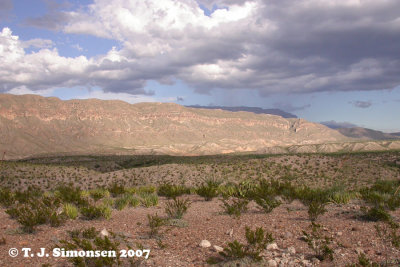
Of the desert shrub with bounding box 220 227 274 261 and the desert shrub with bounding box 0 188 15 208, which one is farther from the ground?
the desert shrub with bounding box 220 227 274 261

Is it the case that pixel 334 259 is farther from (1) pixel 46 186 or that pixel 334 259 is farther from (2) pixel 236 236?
(1) pixel 46 186

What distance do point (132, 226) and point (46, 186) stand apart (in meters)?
24.6

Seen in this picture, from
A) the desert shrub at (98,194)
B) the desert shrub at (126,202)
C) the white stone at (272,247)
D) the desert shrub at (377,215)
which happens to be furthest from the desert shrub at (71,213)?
the desert shrub at (377,215)

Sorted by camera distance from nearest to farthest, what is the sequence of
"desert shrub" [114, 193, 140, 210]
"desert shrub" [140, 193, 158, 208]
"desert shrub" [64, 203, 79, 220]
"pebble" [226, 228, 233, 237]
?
1. "pebble" [226, 228, 233, 237]
2. "desert shrub" [64, 203, 79, 220]
3. "desert shrub" [114, 193, 140, 210]
4. "desert shrub" [140, 193, 158, 208]

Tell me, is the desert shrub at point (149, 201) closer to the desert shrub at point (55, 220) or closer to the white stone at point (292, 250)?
the desert shrub at point (55, 220)

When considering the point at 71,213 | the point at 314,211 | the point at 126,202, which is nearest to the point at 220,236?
the point at 314,211

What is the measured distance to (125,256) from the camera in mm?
6250

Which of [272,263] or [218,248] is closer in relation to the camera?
[272,263]

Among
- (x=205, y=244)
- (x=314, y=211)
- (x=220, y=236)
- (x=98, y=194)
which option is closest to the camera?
(x=205, y=244)

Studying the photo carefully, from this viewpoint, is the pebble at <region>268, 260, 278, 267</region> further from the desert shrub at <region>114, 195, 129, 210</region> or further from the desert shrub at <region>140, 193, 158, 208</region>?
the desert shrub at <region>140, 193, 158, 208</region>

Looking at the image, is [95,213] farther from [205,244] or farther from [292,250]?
[292,250]

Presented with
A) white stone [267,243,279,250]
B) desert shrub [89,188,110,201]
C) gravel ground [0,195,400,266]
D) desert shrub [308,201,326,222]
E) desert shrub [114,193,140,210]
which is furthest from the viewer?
desert shrub [89,188,110,201]

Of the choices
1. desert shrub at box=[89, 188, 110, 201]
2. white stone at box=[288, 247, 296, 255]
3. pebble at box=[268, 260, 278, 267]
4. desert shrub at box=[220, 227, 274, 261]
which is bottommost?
desert shrub at box=[89, 188, 110, 201]

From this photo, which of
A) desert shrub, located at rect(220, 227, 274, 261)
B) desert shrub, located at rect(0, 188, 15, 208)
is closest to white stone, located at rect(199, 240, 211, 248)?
desert shrub, located at rect(220, 227, 274, 261)
